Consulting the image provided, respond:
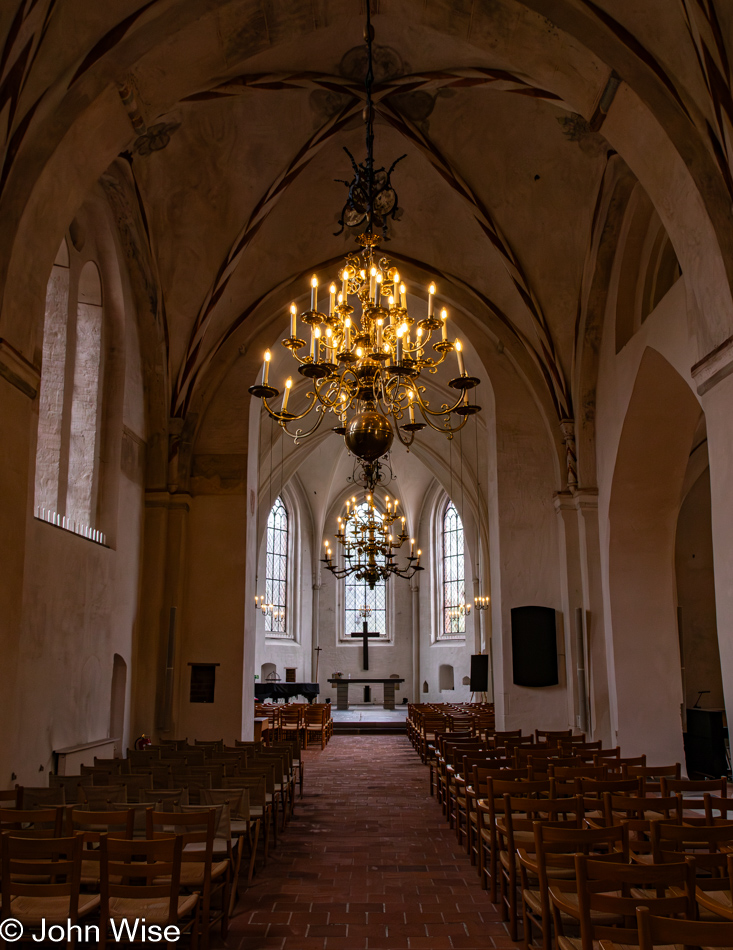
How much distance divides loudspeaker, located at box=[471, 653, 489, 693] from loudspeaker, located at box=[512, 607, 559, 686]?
5711mm

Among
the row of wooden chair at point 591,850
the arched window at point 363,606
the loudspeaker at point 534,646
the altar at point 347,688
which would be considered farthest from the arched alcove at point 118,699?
the arched window at point 363,606

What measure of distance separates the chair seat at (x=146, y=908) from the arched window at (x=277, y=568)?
75.7 feet

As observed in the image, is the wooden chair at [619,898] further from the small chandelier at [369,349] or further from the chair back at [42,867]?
the small chandelier at [369,349]

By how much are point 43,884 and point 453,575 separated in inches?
971

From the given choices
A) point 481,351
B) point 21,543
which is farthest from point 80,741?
point 481,351

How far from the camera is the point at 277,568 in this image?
28141mm

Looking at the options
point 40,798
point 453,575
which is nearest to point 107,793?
point 40,798

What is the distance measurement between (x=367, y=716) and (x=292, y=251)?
1624cm

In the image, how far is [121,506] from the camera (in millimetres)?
12055

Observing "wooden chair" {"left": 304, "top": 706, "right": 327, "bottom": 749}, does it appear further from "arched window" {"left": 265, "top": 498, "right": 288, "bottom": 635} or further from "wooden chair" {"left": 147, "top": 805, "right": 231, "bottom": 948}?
"wooden chair" {"left": 147, "top": 805, "right": 231, "bottom": 948}

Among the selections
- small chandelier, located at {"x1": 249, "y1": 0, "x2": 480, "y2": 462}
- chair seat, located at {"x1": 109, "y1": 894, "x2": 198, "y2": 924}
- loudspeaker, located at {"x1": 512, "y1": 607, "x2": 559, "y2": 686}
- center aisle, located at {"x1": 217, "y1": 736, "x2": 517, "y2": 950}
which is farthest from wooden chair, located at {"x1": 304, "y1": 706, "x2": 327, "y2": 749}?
chair seat, located at {"x1": 109, "y1": 894, "x2": 198, "y2": 924}

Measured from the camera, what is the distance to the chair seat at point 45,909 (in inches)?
159

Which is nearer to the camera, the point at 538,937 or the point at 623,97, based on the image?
the point at 538,937

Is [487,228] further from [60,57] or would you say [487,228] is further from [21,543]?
[21,543]
